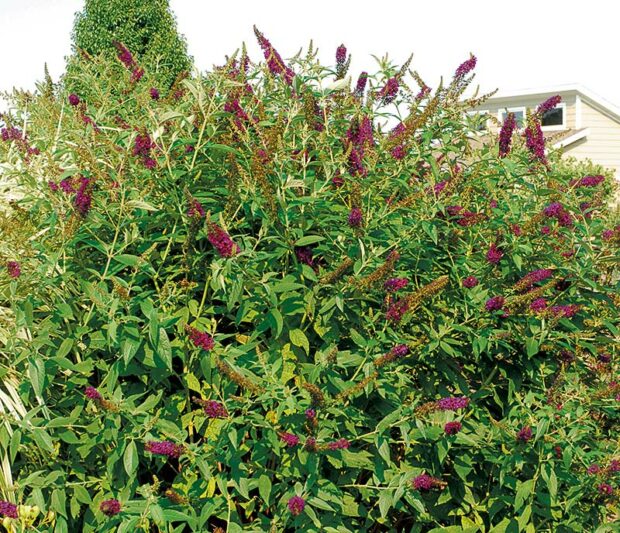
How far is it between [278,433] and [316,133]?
3.90 feet

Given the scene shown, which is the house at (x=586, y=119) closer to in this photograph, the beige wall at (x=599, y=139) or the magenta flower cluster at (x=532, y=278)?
the beige wall at (x=599, y=139)

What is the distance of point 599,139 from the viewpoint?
25.9 metres

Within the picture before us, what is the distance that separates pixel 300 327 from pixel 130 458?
73cm

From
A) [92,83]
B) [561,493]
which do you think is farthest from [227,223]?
[92,83]

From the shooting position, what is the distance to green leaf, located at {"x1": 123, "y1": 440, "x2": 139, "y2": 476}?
253cm

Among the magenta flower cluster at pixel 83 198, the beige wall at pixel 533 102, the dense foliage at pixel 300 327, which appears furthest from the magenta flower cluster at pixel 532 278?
the beige wall at pixel 533 102

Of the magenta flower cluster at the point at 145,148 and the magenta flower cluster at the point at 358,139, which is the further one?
the magenta flower cluster at the point at 358,139

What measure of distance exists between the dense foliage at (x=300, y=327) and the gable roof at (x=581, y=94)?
77.3ft

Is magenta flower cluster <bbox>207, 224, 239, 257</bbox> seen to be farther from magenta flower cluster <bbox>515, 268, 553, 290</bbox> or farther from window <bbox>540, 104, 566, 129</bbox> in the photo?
window <bbox>540, 104, 566, 129</bbox>

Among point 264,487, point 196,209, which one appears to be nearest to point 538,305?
point 264,487

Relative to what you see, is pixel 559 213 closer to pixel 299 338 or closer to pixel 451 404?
pixel 451 404

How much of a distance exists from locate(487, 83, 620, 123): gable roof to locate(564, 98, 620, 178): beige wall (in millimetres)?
154

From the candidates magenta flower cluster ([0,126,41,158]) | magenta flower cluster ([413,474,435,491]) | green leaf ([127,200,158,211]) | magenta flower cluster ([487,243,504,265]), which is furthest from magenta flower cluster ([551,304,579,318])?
magenta flower cluster ([0,126,41,158])

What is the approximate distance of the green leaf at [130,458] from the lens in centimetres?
253
